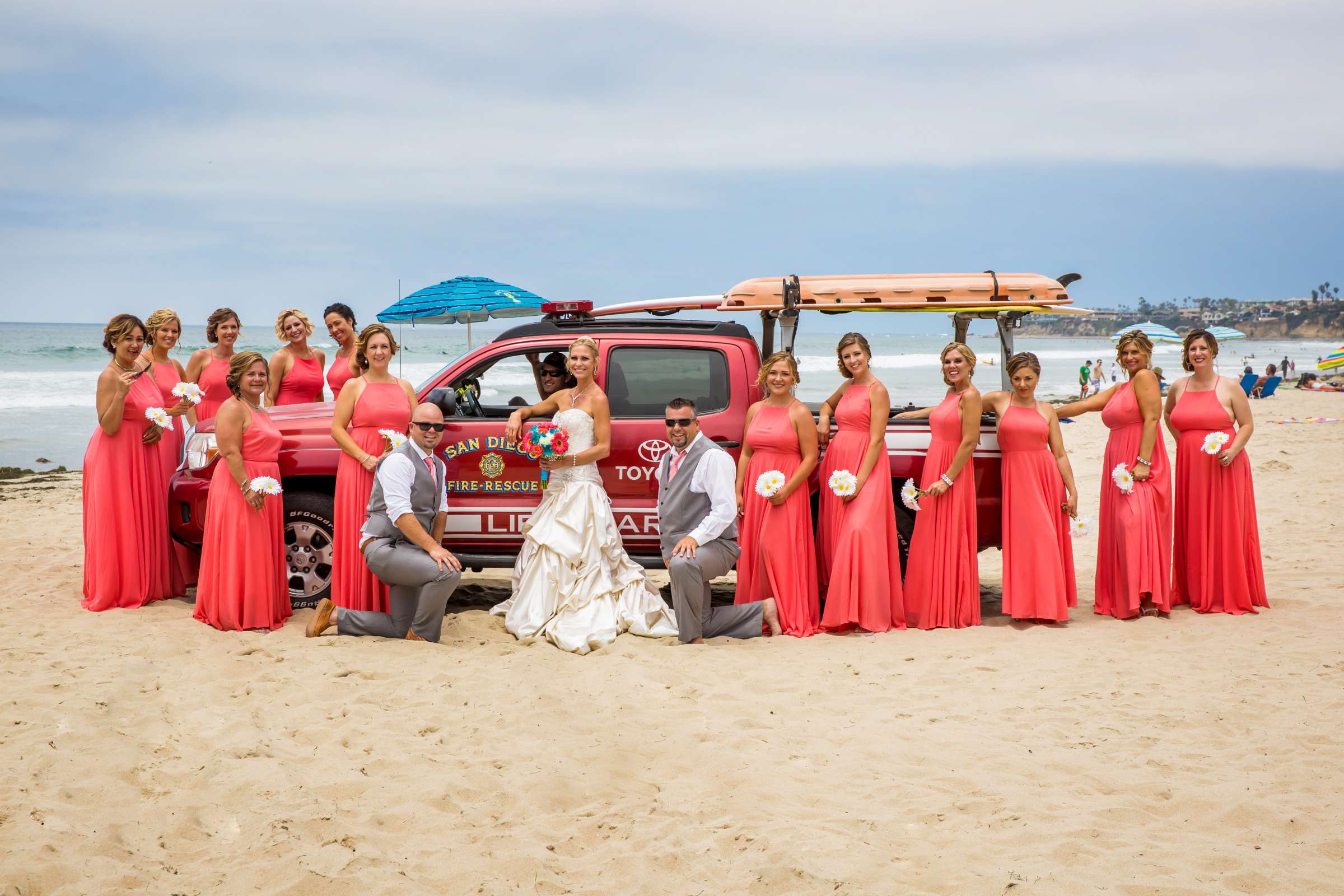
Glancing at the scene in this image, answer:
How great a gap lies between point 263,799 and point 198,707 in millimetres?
1150

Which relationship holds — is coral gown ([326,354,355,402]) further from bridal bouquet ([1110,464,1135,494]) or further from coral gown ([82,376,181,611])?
bridal bouquet ([1110,464,1135,494])

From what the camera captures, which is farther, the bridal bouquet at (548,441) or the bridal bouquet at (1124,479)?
the bridal bouquet at (1124,479)

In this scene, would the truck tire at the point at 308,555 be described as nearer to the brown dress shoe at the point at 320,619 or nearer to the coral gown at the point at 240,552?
the coral gown at the point at 240,552

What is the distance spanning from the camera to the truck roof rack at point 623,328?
261 inches

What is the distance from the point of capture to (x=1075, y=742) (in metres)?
4.41

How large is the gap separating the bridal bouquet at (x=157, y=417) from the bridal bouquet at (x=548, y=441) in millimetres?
2384

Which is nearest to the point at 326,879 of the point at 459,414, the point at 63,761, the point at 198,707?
the point at 63,761

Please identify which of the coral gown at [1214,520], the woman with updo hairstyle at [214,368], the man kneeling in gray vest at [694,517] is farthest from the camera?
the woman with updo hairstyle at [214,368]

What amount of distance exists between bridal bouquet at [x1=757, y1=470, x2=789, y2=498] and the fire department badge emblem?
164 centimetres

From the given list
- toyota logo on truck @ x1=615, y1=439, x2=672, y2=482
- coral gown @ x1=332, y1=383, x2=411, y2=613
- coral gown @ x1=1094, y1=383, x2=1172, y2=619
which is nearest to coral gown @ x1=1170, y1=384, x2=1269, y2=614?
coral gown @ x1=1094, y1=383, x2=1172, y2=619

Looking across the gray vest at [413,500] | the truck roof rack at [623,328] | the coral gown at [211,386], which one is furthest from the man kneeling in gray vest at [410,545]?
the coral gown at [211,386]

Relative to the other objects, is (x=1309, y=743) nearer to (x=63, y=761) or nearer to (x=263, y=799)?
(x=263, y=799)

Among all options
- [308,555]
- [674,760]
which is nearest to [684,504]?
[674,760]

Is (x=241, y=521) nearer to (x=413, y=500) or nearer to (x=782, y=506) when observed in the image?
(x=413, y=500)
